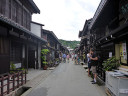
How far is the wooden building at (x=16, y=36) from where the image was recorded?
7.80 meters

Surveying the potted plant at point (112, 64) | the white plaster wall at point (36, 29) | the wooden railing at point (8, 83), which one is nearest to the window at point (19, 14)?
the white plaster wall at point (36, 29)

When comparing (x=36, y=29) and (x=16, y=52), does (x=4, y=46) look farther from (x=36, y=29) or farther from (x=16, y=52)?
(x=36, y=29)

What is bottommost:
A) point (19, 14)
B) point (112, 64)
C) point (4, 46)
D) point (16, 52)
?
point (112, 64)

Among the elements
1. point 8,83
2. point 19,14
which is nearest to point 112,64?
point 8,83

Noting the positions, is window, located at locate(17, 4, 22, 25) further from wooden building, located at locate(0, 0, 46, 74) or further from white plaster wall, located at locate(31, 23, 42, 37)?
white plaster wall, located at locate(31, 23, 42, 37)

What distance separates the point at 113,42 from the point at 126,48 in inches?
48.2

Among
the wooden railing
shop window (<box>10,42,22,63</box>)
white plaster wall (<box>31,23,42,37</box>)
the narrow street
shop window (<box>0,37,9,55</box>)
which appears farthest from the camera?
white plaster wall (<box>31,23,42,37</box>)

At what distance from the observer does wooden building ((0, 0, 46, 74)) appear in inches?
307

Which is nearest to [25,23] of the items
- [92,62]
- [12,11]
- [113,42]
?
[12,11]

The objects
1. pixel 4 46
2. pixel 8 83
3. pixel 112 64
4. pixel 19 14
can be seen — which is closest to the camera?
pixel 8 83

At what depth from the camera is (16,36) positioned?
382 inches

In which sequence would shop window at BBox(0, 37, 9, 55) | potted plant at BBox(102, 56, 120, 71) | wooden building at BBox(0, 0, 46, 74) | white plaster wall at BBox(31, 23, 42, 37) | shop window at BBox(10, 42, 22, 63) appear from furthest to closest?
white plaster wall at BBox(31, 23, 42, 37) < shop window at BBox(10, 42, 22, 63) < wooden building at BBox(0, 0, 46, 74) < shop window at BBox(0, 37, 9, 55) < potted plant at BBox(102, 56, 120, 71)

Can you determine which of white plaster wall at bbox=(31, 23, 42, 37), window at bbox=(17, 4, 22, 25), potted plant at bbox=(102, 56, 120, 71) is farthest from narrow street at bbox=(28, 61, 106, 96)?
white plaster wall at bbox=(31, 23, 42, 37)

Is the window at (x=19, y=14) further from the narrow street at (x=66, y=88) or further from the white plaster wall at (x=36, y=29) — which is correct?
the narrow street at (x=66, y=88)
